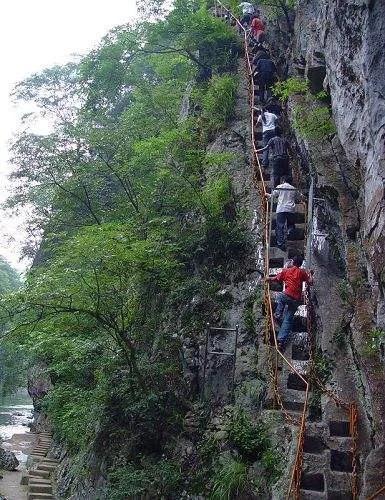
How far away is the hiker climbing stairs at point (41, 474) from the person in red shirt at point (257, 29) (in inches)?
618

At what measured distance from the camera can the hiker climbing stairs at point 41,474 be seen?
1415 cm

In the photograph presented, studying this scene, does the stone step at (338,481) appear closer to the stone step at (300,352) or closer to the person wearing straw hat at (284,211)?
the stone step at (300,352)

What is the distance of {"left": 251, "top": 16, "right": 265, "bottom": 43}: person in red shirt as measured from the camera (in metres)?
17.3

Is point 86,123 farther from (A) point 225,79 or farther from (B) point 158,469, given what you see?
(B) point 158,469

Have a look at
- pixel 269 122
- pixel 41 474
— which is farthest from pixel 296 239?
pixel 41 474

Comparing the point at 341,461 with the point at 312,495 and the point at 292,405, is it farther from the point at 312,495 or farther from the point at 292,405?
the point at 292,405

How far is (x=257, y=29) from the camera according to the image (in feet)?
57.3

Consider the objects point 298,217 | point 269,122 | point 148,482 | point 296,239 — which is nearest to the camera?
point 148,482

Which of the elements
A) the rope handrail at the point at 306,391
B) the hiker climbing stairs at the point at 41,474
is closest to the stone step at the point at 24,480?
the hiker climbing stairs at the point at 41,474

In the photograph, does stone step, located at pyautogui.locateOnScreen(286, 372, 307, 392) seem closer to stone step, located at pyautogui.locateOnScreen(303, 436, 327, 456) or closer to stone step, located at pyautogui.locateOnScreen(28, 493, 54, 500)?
stone step, located at pyautogui.locateOnScreen(303, 436, 327, 456)

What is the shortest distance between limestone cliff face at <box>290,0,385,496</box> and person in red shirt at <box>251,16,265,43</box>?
23.0ft

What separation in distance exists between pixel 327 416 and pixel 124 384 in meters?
4.33

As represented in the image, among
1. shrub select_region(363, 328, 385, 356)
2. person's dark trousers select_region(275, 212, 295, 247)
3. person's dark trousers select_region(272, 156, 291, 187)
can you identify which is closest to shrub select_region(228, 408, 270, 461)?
shrub select_region(363, 328, 385, 356)

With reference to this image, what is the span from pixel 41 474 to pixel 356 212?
44.1 feet
